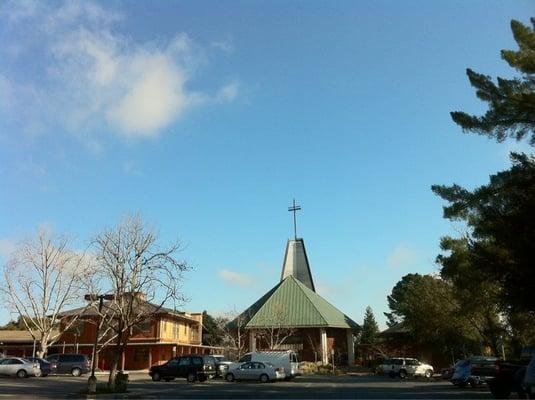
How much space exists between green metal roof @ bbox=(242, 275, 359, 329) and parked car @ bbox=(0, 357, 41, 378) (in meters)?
25.0

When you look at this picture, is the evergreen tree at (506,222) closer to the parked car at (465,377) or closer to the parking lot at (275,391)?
the parking lot at (275,391)

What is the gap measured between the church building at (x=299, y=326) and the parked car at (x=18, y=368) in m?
22.8

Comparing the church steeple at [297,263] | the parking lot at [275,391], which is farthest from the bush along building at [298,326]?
the parking lot at [275,391]

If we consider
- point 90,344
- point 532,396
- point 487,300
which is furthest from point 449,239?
point 90,344

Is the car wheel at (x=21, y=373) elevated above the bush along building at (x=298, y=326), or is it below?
below

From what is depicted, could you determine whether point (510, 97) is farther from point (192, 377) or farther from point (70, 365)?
point (70, 365)

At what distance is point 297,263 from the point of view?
8119 centimetres

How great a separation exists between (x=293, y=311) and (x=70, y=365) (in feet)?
86.3

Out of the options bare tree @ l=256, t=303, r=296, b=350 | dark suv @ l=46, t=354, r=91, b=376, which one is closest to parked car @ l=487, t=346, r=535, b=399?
dark suv @ l=46, t=354, r=91, b=376

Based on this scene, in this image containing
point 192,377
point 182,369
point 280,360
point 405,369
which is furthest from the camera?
point 405,369

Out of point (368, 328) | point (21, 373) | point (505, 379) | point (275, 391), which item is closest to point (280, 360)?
point (275, 391)

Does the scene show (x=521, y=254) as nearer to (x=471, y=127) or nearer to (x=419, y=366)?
(x=471, y=127)

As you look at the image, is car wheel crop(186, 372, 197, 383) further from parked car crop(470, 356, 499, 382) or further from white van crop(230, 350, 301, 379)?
parked car crop(470, 356, 499, 382)

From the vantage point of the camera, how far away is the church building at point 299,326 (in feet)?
202
